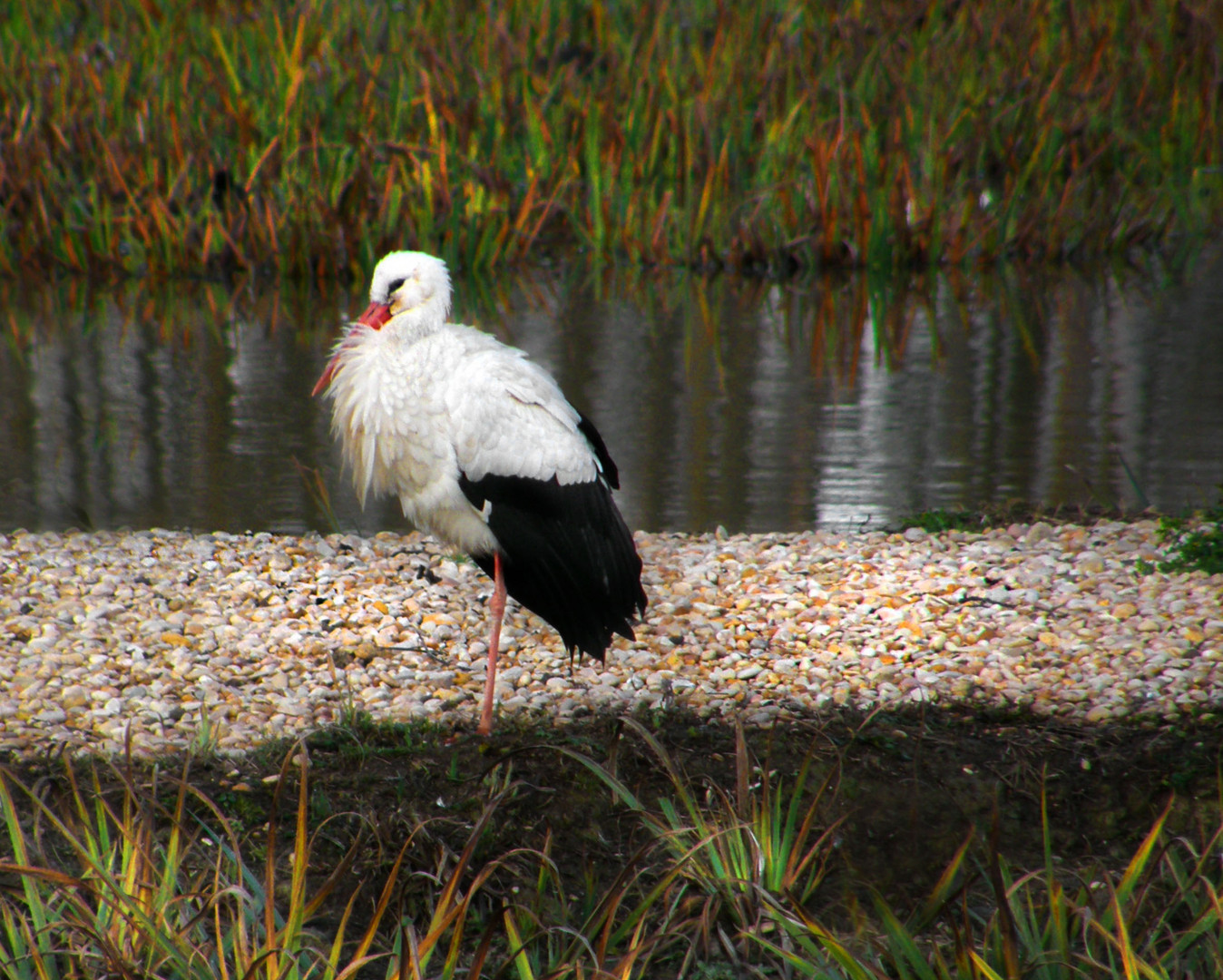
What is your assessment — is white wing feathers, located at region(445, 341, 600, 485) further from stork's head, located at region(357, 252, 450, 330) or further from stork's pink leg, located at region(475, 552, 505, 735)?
stork's pink leg, located at region(475, 552, 505, 735)

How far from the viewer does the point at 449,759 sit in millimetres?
3188

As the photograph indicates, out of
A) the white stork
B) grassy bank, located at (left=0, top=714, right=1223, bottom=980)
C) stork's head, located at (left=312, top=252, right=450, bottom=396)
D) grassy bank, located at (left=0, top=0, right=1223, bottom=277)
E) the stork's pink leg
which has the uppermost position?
grassy bank, located at (left=0, top=0, right=1223, bottom=277)

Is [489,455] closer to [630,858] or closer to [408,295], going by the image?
[408,295]

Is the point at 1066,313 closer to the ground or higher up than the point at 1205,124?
closer to the ground

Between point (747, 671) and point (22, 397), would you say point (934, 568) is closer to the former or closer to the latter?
point (747, 671)

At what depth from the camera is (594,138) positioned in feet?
32.1

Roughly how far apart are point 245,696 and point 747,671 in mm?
1352

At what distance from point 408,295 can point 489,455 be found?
1.59 ft

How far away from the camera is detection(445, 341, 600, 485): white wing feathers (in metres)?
3.44

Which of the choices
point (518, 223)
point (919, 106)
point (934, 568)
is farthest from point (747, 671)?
point (919, 106)

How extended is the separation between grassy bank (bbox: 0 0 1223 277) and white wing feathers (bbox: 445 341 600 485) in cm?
579

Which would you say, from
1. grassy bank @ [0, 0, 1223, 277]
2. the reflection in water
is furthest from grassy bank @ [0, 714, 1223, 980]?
grassy bank @ [0, 0, 1223, 277]

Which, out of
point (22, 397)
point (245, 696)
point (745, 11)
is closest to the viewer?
point (245, 696)

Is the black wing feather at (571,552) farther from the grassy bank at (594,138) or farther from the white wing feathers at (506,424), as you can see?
the grassy bank at (594,138)
